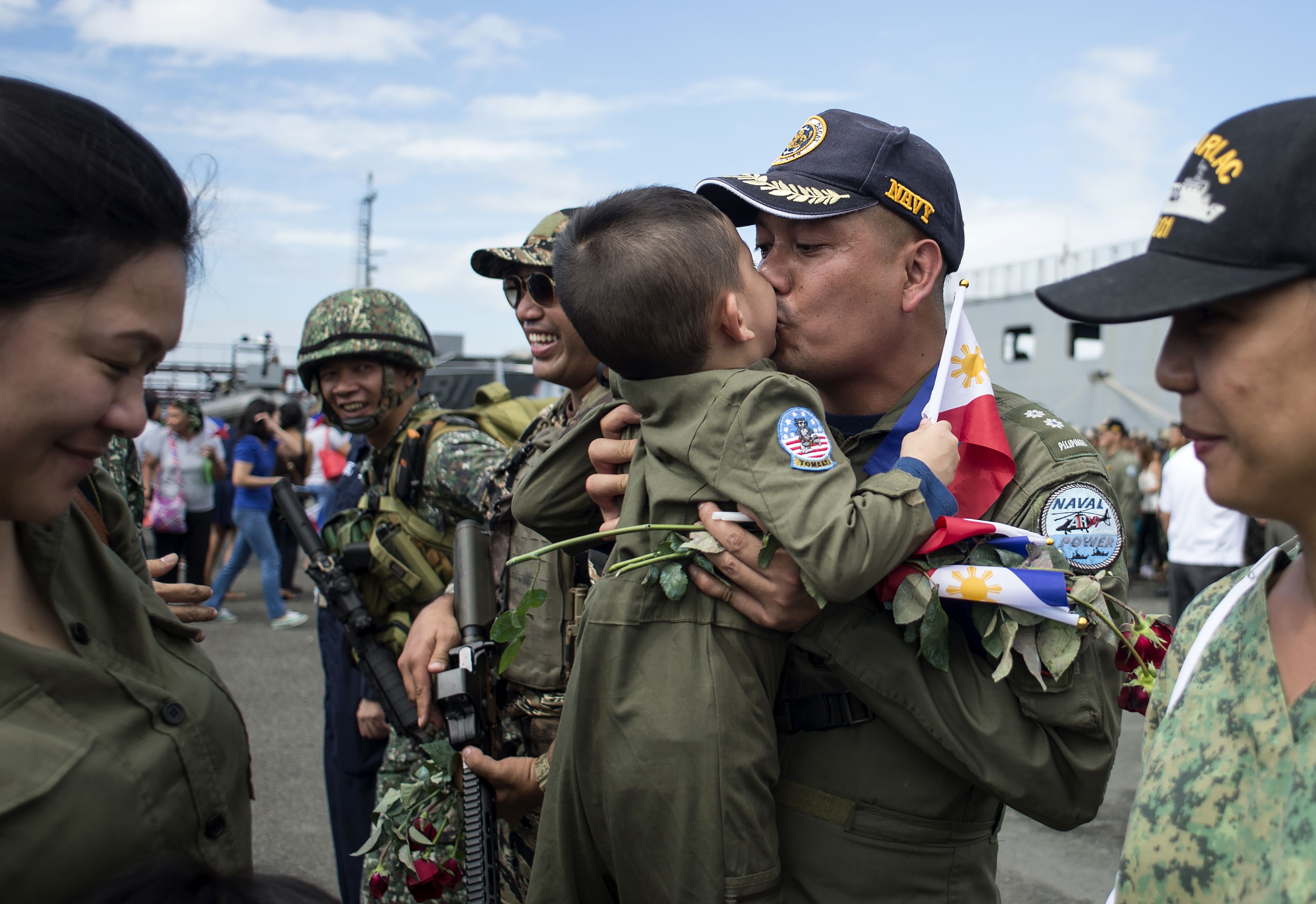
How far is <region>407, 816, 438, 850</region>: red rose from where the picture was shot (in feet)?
8.54

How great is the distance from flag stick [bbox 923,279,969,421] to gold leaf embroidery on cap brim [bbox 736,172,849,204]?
31 centimetres

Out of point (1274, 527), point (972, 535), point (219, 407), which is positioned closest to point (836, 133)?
point (972, 535)

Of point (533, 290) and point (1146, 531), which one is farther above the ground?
point (533, 290)

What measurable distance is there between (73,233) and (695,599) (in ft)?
3.48

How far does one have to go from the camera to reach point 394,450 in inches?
150

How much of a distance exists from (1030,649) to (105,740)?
4.56ft

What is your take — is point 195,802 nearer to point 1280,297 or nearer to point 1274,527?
point 1280,297

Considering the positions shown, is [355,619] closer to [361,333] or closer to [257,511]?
[361,333]

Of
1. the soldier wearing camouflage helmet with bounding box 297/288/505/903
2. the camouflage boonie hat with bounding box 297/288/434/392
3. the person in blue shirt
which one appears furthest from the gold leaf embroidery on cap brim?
the person in blue shirt

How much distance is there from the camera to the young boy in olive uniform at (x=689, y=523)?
1.49m

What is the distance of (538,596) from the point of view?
1754 millimetres

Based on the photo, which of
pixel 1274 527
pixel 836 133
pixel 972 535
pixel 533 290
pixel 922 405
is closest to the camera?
pixel 972 535

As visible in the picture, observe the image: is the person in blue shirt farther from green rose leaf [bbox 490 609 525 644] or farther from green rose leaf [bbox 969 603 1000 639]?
green rose leaf [bbox 969 603 1000 639]

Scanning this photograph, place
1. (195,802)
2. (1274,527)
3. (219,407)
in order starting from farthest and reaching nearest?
(219,407) → (1274,527) → (195,802)
